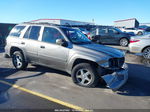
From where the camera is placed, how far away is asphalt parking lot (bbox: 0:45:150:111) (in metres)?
3.53

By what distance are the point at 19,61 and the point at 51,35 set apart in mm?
1902

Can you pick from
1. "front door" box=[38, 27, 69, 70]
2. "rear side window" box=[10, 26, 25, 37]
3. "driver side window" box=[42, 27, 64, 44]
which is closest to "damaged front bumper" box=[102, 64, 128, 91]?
"front door" box=[38, 27, 69, 70]

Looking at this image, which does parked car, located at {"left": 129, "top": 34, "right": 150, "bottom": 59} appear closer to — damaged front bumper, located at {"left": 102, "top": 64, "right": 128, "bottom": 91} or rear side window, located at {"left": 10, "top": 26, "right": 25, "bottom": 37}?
damaged front bumper, located at {"left": 102, "top": 64, "right": 128, "bottom": 91}

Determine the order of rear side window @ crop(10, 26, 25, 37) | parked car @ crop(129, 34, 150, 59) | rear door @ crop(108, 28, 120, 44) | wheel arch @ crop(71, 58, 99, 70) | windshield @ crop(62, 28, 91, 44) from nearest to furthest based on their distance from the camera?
wheel arch @ crop(71, 58, 99, 70), windshield @ crop(62, 28, 91, 44), rear side window @ crop(10, 26, 25, 37), parked car @ crop(129, 34, 150, 59), rear door @ crop(108, 28, 120, 44)

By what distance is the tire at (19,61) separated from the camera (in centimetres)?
589

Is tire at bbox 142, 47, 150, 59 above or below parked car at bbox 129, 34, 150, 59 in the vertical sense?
below

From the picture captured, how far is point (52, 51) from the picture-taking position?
496cm

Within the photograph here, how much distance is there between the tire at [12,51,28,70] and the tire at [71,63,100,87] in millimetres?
2400

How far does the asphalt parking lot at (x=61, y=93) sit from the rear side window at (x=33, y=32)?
140cm

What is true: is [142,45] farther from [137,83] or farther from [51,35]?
[51,35]

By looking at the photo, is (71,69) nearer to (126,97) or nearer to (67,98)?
(67,98)

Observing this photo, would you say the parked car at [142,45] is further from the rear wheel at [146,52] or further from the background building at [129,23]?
the background building at [129,23]

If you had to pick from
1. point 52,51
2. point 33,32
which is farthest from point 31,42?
point 52,51

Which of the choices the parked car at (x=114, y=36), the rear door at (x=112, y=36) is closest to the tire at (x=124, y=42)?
the parked car at (x=114, y=36)
